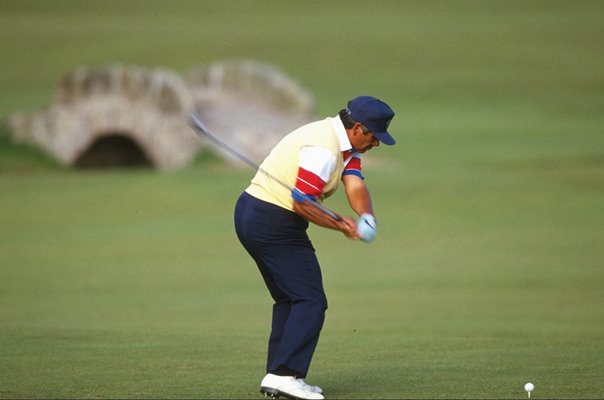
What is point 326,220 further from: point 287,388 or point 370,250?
point 370,250

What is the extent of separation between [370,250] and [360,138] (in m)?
10.9

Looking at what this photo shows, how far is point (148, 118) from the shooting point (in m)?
25.5

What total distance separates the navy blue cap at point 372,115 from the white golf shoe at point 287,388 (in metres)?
1.57

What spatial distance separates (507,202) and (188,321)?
9.51m

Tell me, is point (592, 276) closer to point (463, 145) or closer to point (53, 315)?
point (53, 315)

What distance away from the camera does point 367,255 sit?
18797mm

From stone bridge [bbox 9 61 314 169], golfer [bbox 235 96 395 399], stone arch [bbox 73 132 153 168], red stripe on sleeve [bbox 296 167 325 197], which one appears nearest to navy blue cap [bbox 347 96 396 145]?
golfer [bbox 235 96 395 399]

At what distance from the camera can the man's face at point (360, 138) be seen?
8281mm

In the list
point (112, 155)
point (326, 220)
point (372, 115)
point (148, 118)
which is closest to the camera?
point (326, 220)

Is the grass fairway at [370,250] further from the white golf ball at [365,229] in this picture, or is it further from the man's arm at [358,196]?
the man's arm at [358,196]

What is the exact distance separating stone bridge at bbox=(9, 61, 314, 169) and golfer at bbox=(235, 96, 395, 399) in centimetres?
1595

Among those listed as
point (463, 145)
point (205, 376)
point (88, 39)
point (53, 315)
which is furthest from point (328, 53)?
point (205, 376)

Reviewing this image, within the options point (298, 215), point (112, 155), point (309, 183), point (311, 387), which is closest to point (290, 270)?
point (298, 215)

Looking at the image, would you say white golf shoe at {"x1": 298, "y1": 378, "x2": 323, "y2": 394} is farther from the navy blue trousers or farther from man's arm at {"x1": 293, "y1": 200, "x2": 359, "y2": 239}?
man's arm at {"x1": 293, "y1": 200, "x2": 359, "y2": 239}
